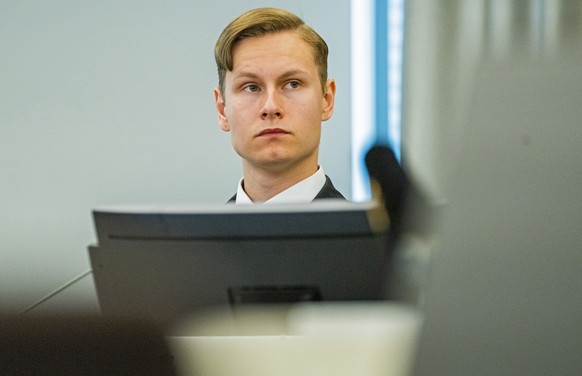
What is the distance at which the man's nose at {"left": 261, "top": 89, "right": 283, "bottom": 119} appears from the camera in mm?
2092

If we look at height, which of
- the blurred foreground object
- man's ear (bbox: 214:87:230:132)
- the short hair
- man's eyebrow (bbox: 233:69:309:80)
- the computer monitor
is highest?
the short hair

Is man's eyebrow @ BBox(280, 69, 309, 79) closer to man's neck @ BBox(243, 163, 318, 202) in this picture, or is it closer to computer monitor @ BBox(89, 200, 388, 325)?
man's neck @ BBox(243, 163, 318, 202)

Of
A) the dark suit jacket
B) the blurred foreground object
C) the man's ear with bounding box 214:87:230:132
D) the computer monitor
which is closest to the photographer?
the blurred foreground object

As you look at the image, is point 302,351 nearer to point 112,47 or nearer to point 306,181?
point 306,181

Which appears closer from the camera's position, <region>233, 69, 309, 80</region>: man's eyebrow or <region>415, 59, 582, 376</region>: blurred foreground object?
<region>415, 59, 582, 376</region>: blurred foreground object

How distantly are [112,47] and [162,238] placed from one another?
2522mm

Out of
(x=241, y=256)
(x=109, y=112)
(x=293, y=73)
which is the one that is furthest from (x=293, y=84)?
(x=109, y=112)

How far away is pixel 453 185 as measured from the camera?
0.47m

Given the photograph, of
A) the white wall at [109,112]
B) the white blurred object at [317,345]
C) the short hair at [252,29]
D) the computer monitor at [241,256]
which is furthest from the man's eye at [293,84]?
the white blurred object at [317,345]

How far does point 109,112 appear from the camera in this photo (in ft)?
11.7

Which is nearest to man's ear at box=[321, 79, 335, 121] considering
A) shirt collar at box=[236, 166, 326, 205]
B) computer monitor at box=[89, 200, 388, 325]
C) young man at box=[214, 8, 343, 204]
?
young man at box=[214, 8, 343, 204]

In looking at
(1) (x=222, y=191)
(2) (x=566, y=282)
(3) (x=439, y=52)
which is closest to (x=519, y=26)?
(3) (x=439, y=52)

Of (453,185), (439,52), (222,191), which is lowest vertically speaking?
(222,191)

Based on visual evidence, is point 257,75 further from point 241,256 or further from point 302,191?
point 241,256
